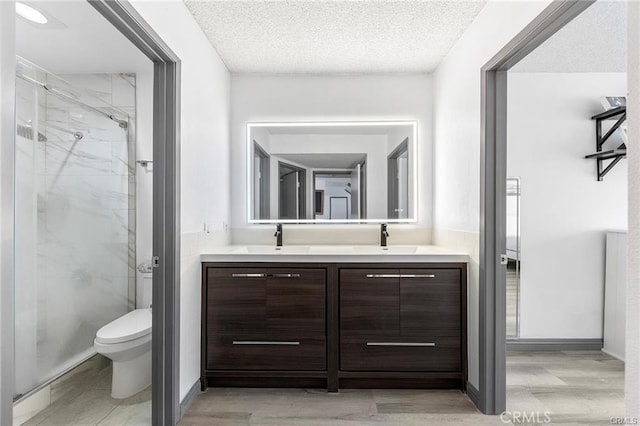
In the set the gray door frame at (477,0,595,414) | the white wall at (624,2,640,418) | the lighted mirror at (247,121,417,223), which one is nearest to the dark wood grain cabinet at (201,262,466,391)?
the gray door frame at (477,0,595,414)

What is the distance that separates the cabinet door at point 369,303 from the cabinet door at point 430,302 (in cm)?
6

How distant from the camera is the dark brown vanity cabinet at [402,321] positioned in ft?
8.17

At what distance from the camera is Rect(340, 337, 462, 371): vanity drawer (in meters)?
2.49

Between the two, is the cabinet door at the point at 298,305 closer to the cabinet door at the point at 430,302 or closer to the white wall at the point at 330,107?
the cabinet door at the point at 430,302

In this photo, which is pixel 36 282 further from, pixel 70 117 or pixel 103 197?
pixel 70 117

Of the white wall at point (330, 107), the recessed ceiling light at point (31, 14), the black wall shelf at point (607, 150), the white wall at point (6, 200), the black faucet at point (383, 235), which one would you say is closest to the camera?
the white wall at point (6, 200)

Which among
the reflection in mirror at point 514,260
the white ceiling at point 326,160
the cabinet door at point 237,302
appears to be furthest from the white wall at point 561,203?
the cabinet door at point 237,302

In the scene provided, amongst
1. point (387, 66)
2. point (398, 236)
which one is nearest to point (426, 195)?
point (398, 236)

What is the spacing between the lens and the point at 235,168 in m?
3.31

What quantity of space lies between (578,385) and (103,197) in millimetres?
3600

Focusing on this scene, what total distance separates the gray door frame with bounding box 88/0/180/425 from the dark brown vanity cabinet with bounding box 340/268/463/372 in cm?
108

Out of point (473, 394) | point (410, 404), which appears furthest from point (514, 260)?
point (410, 404)

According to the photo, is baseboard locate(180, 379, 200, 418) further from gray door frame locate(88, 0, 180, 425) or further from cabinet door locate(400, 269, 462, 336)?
cabinet door locate(400, 269, 462, 336)

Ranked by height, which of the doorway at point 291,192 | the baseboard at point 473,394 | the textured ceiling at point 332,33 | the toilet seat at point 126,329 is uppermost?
the textured ceiling at point 332,33
